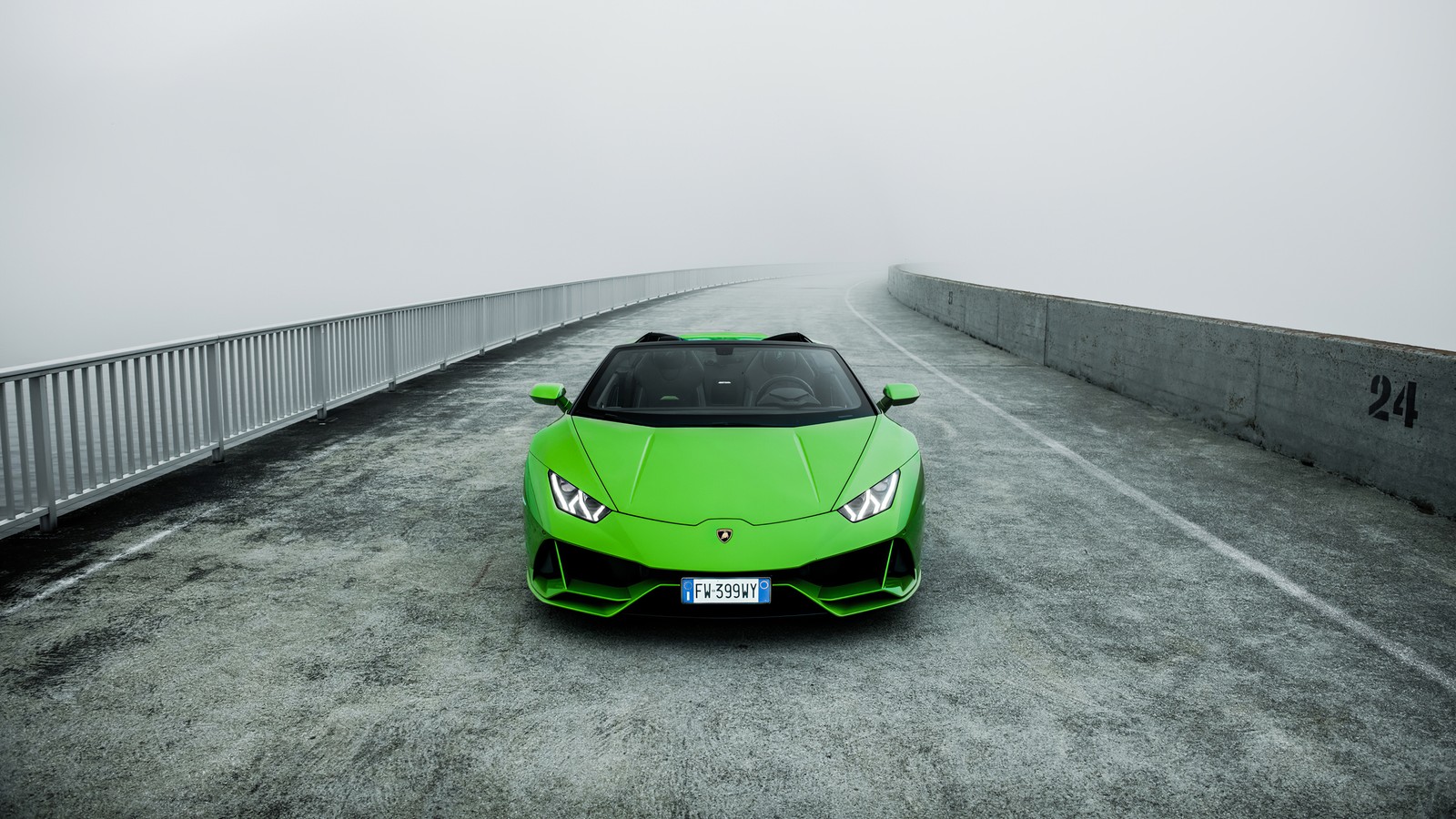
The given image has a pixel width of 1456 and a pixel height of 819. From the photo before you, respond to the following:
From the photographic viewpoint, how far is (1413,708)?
13.2 ft

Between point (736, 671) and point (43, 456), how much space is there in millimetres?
5036

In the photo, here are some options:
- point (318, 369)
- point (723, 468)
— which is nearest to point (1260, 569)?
point (723, 468)

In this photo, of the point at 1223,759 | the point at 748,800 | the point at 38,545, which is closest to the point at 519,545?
the point at 38,545

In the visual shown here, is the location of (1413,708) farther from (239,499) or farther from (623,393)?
(239,499)

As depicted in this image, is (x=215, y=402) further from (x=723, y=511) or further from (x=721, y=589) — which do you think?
(x=721, y=589)

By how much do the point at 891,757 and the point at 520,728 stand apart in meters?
1.32

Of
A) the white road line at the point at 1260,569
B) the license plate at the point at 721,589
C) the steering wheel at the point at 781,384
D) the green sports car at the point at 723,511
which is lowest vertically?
the white road line at the point at 1260,569

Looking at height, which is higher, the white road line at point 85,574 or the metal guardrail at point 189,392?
the metal guardrail at point 189,392

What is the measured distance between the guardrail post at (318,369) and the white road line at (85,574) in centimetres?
470

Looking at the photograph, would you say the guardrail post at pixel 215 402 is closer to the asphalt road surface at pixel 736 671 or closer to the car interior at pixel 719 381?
the asphalt road surface at pixel 736 671

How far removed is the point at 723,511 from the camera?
462 centimetres

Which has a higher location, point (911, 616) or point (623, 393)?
point (623, 393)

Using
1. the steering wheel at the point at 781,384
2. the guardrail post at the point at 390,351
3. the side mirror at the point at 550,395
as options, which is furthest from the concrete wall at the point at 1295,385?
the guardrail post at the point at 390,351

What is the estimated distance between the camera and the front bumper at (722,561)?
175 inches
